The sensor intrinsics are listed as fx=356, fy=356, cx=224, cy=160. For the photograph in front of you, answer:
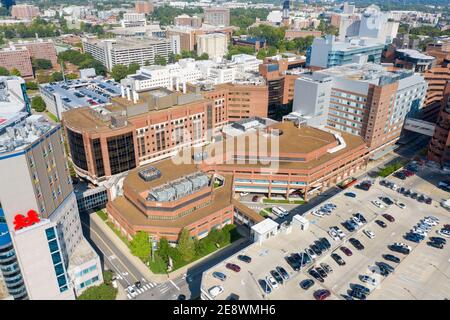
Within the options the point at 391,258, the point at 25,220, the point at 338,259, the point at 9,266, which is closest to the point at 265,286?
the point at 338,259

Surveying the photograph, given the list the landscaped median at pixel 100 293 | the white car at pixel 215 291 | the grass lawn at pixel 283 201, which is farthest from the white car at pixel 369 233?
the landscaped median at pixel 100 293

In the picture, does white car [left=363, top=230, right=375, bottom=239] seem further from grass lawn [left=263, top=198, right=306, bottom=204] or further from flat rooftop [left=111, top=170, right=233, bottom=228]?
flat rooftop [left=111, top=170, right=233, bottom=228]

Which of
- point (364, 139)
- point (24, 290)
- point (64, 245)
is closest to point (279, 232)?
point (64, 245)

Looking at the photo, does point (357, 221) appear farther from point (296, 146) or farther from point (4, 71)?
point (4, 71)

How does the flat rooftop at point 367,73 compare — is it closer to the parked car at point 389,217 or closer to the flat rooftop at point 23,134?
the parked car at point 389,217

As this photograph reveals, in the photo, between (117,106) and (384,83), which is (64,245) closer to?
(117,106)
